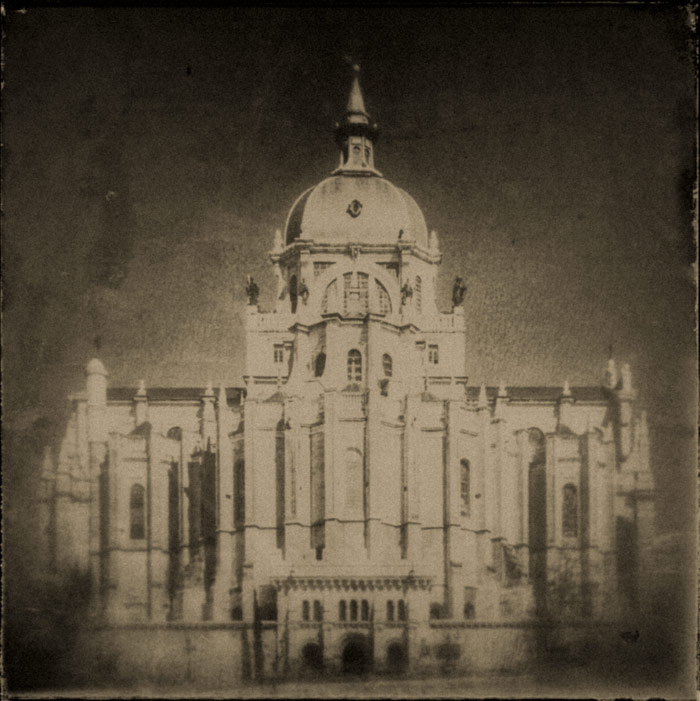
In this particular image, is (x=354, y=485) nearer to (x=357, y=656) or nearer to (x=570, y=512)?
(x=357, y=656)

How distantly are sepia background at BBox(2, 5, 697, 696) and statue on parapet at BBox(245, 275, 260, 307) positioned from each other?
2.1 inches

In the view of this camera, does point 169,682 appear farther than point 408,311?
No

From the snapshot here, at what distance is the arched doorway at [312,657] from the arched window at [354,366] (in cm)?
152

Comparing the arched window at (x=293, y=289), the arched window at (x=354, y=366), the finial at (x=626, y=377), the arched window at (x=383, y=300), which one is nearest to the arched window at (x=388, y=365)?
the arched window at (x=354, y=366)

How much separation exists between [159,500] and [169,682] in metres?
1.00

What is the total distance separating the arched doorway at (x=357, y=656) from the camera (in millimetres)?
7656

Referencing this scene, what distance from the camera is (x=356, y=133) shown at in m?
7.94

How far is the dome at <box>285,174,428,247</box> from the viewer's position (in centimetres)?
805

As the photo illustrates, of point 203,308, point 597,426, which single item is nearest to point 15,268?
point 203,308

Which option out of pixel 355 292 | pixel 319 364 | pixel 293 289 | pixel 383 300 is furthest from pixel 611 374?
pixel 293 289

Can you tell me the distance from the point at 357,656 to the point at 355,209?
8.32ft

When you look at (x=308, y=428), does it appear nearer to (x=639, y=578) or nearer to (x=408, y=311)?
(x=408, y=311)

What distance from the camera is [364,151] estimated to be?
7.99 m

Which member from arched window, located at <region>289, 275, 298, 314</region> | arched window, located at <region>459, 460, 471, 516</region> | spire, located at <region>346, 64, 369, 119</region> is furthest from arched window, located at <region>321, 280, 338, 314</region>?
arched window, located at <region>459, 460, 471, 516</region>
